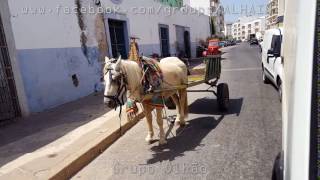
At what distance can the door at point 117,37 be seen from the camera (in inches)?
484

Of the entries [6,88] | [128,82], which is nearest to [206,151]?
[128,82]

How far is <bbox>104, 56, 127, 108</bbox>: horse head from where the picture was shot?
3977mm

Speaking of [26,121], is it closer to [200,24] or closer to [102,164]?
[102,164]

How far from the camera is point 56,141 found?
543 centimetres

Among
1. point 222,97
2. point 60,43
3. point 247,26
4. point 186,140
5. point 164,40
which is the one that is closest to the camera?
point 186,140

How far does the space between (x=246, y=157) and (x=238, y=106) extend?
2.99m

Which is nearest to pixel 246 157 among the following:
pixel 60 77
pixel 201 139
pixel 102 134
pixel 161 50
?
pixel 201 139

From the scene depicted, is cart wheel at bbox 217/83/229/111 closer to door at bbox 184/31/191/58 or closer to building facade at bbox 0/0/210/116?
building facade at bbox 0/0/210/116

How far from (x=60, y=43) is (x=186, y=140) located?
18.1 feet

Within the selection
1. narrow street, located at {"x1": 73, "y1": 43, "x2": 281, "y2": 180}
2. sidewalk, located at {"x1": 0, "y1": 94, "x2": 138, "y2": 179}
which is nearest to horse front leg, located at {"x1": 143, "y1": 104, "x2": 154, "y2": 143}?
narrow street, located at {"x1": 73, "y1": 43, "x2": 281, "y2": 180}

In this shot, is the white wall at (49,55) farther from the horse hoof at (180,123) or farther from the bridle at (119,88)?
the bridle at (119,88)

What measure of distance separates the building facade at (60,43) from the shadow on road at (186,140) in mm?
4242

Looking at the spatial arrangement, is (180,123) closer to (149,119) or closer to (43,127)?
(149,119)

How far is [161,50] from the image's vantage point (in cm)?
1822
